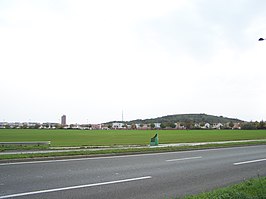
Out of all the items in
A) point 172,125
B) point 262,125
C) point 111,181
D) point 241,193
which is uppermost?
point 172,125

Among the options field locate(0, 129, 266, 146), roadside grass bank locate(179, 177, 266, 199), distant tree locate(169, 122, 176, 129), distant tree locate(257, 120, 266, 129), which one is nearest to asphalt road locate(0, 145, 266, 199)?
roadside grass bank locate(179, 177, 266, 199)

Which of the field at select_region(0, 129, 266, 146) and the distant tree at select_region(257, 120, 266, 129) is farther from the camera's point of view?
the distant tree at select_region(257, 120, 266, 129)

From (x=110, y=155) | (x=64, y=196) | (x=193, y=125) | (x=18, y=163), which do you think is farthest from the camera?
(x=193, y=125)

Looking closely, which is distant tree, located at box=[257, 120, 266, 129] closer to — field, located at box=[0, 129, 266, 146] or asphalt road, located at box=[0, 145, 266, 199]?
field, located at box=[0, 129, 266, 146]

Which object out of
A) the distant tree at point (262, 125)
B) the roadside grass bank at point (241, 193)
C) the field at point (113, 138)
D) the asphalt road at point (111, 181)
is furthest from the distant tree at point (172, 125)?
the roadside grass bank at point (241, 193)

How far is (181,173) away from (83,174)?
356 cm

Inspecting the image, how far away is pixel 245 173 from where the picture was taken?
33.9 ft

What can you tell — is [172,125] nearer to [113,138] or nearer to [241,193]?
[113,138]

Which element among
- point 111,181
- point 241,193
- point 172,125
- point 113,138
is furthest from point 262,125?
point 241,193

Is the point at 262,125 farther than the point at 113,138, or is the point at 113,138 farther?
the point at 262,125

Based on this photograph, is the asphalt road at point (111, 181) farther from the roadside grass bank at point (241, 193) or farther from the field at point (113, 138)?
the field at point (113, 138)

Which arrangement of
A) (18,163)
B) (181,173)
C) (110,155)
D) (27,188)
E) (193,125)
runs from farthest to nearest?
(193,125) → (110,155) → (18,163) → (181,173) → (27,188)

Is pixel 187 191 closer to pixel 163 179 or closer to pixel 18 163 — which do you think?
pixel 163 179

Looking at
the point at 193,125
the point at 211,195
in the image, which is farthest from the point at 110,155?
the point at 193,125
